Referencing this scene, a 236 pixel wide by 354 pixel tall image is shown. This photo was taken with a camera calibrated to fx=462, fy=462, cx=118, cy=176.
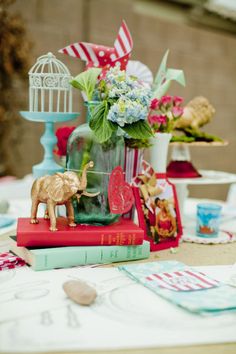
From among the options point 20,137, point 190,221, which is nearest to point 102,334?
point 190,221

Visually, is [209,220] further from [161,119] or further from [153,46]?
[153,46]

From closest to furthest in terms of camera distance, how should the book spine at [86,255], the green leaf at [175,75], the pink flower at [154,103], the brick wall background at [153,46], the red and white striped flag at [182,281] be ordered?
the red and white striped flag at [182,281] < the book spine at [86,255] < the pink flower at [154,103] < the green leaf at [175,75] < the brick wall background at [153,46]

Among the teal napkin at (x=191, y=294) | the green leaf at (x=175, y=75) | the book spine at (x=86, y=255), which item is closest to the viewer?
the teal napkin at (x=191, y=294)

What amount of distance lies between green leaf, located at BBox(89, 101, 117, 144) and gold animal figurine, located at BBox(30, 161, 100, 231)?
73 millimetres

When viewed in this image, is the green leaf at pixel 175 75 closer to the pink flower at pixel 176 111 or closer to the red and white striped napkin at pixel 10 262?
the pink flower at pixel 176 111

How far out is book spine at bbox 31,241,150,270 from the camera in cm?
104

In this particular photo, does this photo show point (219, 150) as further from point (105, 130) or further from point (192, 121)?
point (105, 130)

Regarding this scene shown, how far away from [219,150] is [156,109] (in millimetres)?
2937

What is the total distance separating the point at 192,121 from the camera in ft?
5.32

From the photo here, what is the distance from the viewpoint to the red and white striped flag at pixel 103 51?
1.35 metres

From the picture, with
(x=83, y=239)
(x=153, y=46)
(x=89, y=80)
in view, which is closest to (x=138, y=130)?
(x=89, y=80)

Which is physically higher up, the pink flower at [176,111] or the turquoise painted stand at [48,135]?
the pink flower at [176,111]

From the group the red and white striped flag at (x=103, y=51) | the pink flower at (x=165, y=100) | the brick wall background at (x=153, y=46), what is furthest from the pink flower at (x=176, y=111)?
the brick wall background at (x=153, y=46)

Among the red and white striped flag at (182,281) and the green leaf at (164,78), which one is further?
the green leaf at (164,78)
